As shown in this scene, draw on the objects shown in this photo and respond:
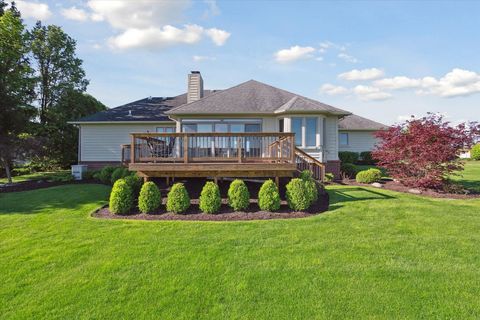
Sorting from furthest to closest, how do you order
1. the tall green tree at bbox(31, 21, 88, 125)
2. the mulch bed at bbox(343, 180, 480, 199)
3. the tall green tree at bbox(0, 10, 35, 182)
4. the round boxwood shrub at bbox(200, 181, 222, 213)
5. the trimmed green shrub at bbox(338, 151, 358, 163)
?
the tall green tree at bbox(31, 21, 88, 125), the trimmed green shrub at bbox(338, 151, 358, 163), the tall green tree at bbox(0, 10, 35, 182), the mulch bed at bbox(343, 180, 480, 199), the round boxwood shrub at bbox(200, 181, 222, 213)

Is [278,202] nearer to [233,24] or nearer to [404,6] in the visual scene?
[233,24]

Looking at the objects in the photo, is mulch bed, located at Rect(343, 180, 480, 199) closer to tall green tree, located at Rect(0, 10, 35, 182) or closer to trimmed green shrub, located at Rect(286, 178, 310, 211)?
trimmed green shrub, located at Rect(286, 178, 310, 211)

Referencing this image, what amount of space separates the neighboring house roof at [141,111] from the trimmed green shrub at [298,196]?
39.6 ft

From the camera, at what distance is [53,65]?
77.8 ft

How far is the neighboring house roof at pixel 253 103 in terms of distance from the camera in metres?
13.6

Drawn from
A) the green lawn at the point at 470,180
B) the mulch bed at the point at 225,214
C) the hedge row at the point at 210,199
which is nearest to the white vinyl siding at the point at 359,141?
the green lawn at the point at 470,180

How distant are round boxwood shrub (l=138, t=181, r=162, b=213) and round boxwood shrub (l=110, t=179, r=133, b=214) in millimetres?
311

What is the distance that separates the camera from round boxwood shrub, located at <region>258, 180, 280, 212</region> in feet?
24.7

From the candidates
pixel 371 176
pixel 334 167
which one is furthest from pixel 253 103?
pixel 371 176

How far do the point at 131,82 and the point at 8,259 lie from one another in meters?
16.0

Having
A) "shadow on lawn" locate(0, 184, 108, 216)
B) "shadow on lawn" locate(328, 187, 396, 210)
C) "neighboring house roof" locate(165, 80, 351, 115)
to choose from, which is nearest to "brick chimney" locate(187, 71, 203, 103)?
"neighboring house roof" locate(165, 80, 351, 115)

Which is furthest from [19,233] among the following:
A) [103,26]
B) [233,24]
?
[233,24]

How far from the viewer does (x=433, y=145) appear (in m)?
10.3

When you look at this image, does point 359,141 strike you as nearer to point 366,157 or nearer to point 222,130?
point 366,157
